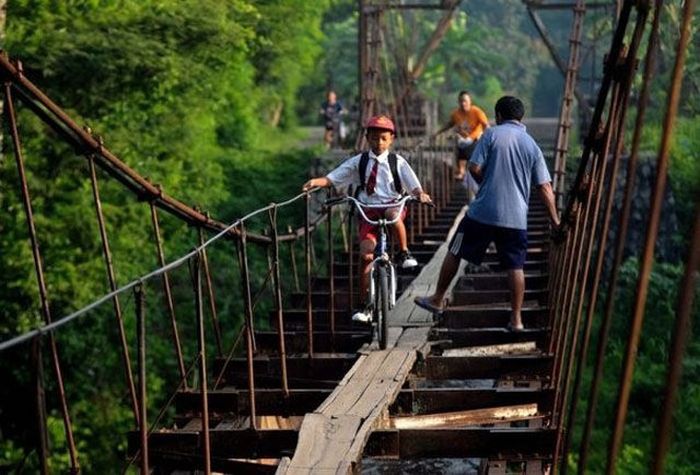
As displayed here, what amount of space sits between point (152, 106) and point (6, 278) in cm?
312

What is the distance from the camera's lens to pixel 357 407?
21.6 feet

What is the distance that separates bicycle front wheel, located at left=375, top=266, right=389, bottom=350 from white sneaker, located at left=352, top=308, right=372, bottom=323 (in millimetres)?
A: 92

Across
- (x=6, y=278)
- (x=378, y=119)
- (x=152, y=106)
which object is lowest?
(x=6, y=278)

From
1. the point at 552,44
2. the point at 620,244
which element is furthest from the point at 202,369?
the point at 552,44

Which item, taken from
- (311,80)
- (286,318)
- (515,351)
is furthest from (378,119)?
(311,80)

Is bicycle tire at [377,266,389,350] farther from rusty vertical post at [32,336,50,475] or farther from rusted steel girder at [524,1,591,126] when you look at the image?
rusted steel girder at [524,1,591,126]

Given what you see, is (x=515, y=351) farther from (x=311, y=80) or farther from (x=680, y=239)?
(x=311, y=80)

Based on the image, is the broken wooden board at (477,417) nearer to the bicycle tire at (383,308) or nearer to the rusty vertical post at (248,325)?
the rusty vertical post at (248,325)

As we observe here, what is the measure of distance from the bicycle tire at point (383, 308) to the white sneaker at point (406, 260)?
0.25 metres

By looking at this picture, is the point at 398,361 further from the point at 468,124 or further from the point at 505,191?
the point at 468,124

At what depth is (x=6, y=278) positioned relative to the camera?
19.4 m

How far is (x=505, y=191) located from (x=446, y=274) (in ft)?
2.07

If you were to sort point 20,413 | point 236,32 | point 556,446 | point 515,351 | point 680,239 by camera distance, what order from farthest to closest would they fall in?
point 680,239, point 20,413, point 236,32, point 515,351, point 556,446

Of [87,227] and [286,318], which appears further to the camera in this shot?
[87,227]
